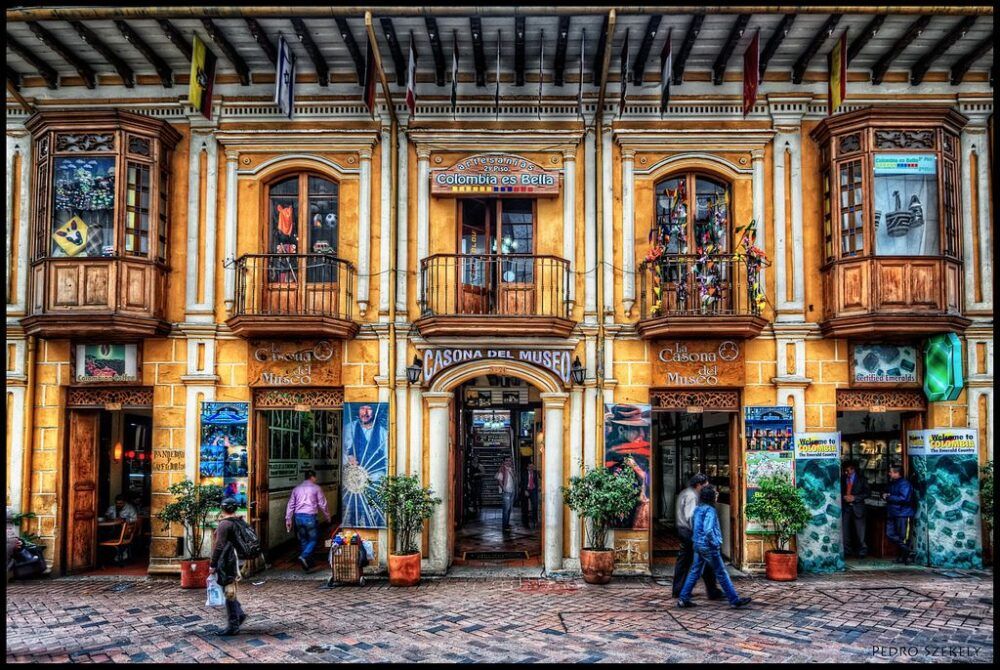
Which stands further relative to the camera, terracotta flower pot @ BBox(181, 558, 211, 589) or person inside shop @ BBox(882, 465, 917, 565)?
person inside shop @ BBox(882, 465, 917, 565)

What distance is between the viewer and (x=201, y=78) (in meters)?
12.2

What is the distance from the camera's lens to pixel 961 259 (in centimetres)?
1277

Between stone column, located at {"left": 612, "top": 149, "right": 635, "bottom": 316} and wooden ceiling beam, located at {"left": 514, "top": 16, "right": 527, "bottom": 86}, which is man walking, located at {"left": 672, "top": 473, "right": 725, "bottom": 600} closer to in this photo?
stone column, located at {"left": 612, "top": 149, "right": 635, "bottom": 316}

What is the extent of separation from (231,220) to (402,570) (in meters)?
6.30

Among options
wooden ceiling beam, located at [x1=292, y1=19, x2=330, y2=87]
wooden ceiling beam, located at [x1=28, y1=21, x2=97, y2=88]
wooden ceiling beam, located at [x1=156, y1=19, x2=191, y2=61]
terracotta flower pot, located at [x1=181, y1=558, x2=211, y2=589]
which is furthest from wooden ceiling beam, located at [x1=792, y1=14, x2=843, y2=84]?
terracotta flower pot, located at [x1=181, y1=558, x2=211, y2=589]

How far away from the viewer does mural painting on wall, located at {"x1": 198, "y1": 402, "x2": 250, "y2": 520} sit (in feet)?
41.5

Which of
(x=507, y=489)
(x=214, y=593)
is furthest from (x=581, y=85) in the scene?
(x=214, y=593)

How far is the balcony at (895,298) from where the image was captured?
39.5ft

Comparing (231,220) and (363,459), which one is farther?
(231,220)

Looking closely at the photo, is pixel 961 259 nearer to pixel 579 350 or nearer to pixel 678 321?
pixel 678 321

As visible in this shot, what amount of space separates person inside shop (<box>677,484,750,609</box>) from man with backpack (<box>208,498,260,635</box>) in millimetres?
5301

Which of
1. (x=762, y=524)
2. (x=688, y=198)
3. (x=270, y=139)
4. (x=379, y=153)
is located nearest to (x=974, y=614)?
(x=762, y=524)

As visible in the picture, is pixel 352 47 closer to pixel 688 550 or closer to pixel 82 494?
pixel 82 494

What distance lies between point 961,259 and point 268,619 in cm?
1173
